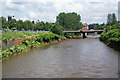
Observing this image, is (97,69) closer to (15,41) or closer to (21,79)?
(21,79)

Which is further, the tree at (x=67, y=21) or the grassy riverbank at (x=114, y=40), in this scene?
the tree at (x=67, y=21)

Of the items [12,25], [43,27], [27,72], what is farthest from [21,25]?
[27,72]

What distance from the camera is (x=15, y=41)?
35125 millimetres

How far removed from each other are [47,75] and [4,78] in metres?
3.83

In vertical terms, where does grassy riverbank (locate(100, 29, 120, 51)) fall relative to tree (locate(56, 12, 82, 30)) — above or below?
below

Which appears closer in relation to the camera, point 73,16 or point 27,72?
point 27,72

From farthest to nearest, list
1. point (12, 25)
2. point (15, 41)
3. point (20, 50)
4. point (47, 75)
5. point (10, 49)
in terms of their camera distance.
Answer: point (12, 25), point (15, 41), point (20, 50), point (10, 49), point (47, 75)

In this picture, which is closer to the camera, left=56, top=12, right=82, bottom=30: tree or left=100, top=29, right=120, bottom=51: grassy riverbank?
left=100, top=29, right=120, bottom=51: grassy riverbank

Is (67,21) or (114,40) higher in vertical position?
(67,21)

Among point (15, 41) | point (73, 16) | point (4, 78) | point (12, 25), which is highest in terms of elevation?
point (73, 16)

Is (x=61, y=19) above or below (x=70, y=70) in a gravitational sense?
above

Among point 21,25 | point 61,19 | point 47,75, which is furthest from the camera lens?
point 61,19

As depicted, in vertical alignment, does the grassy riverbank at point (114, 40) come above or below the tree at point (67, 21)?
below

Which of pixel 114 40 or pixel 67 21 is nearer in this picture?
pixel 114 40
